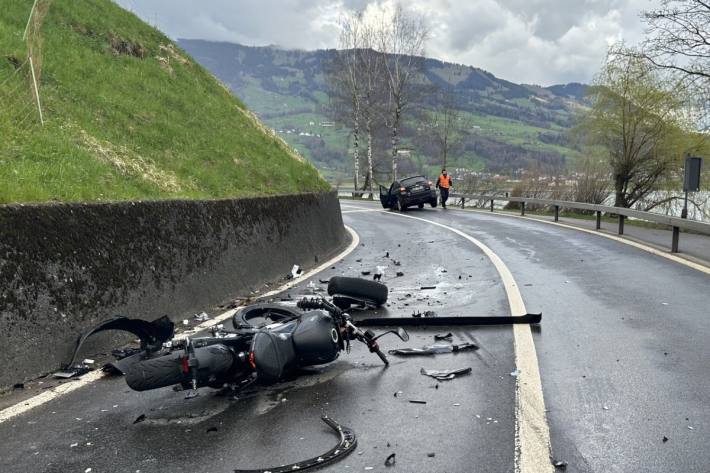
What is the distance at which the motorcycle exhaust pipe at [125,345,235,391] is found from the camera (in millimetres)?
4328

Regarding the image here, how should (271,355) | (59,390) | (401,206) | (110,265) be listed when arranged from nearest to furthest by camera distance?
(271,355) < (59,390) < (110,265) < (401,206)

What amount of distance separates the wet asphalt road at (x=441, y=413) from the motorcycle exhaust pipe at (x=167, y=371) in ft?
0.78

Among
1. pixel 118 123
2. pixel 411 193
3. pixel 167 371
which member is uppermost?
pixel 118 123

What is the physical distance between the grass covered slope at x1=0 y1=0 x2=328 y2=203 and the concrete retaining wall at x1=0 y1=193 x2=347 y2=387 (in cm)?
82

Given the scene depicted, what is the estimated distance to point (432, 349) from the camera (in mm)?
5984

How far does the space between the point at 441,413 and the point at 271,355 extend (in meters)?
1.32

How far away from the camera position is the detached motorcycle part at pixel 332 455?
11.3ft

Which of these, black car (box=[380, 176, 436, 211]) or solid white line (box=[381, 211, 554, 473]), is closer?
solid white line (box=[381, 211, 554, 473])

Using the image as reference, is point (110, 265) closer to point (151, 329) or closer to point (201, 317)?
point (201, 317)

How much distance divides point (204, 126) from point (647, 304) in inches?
446

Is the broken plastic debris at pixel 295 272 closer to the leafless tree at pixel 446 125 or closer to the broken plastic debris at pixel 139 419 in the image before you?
the broken plastic debris at pixel 139 419

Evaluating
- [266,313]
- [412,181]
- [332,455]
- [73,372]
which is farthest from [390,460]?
[412,181]

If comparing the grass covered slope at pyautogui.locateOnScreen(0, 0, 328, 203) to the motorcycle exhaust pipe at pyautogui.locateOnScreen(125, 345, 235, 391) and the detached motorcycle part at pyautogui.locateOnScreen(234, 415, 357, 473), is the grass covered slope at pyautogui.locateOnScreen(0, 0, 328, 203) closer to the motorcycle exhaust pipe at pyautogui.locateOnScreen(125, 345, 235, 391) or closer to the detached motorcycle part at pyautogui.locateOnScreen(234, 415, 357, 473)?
the motorcycle exhaust pipe at pyautogui.locateOnScreen(125, 345, 235, 391)

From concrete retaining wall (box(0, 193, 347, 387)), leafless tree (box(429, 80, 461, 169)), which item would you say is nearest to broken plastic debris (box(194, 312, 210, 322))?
concrete retaining wall (box(0, 193, 347, 387))
